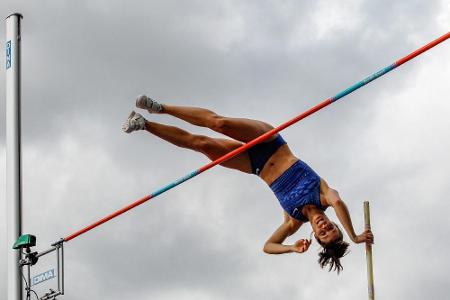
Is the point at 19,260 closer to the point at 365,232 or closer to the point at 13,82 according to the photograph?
the point at 13,82

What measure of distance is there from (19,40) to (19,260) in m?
2.75

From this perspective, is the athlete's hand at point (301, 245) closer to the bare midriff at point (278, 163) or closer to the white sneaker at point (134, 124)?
the bare midriff at point (278, 163)

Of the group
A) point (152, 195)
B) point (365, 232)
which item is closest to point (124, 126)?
point (152, 195)

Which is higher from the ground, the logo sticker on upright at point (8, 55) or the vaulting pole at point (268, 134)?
the logo sticker on upright at point (8, 55)

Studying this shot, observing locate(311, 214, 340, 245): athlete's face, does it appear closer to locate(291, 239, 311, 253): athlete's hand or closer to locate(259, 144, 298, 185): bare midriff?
locate(291, 239, 311, 253): athlete's hand

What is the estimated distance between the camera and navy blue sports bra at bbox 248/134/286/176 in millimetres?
13750

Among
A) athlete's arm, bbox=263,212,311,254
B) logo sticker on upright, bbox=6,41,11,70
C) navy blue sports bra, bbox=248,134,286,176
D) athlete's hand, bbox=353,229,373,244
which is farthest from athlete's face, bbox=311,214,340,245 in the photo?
logo sticker on upright, bbox=6,41,11,70

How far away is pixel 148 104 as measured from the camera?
44.7 ft

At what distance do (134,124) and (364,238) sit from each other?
2.77m

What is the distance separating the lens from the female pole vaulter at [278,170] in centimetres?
1335

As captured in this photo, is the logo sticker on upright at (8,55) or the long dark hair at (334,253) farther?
the logo sticker on upright at (8,55)

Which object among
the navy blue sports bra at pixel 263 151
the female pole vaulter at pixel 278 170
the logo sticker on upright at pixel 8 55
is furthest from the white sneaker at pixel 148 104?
the logo sticker on upright at pixel 8 55

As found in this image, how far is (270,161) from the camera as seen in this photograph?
13.7 metres

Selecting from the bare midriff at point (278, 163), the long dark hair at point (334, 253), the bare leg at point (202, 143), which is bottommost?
the long dark hair at point (334, 253)
